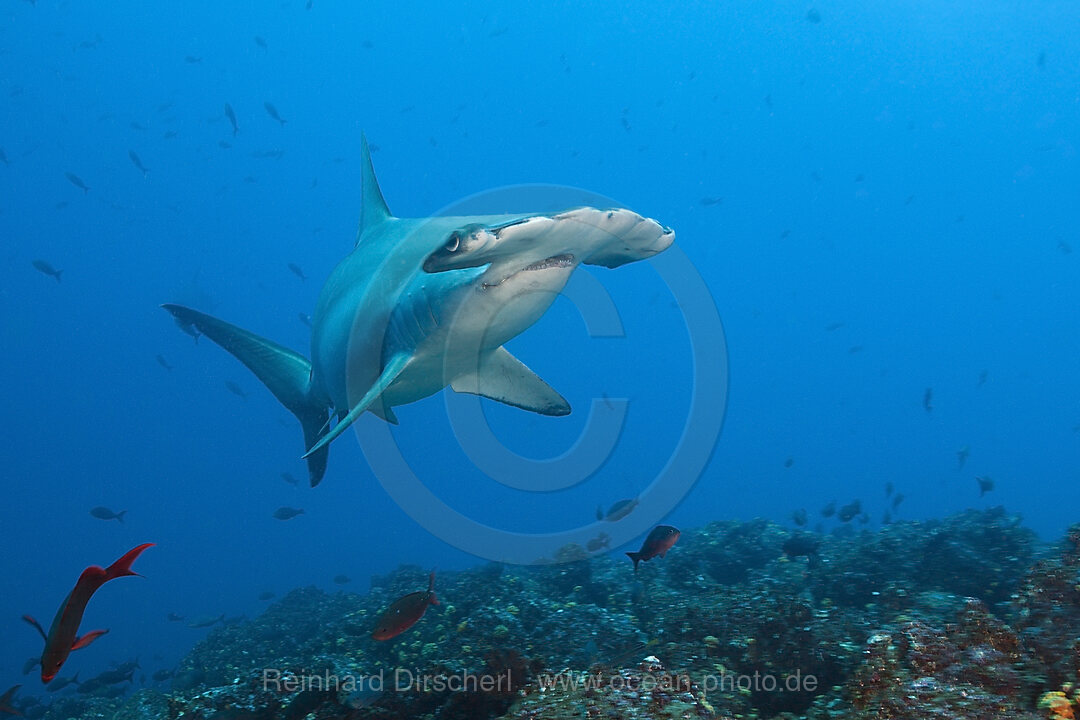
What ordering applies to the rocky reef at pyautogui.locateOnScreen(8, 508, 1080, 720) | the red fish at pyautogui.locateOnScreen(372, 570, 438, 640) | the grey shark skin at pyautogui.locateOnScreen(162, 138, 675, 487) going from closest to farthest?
1. the rocky reef at pyautogui.locateOnScreen(8, 508, 1080, 720)
2. the grey shark skin at pyautogui.locateOnScreen(162, 138, 675, 487)
3. the red fish at pyautogui.locateOnScreen(372, 570, 438, 640)

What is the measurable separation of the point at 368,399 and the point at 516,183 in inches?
2718

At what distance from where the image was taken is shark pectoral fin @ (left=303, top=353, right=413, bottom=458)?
11.9 feet

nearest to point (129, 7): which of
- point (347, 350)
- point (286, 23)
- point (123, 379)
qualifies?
point (286, 23)

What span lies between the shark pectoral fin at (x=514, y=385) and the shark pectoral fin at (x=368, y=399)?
1076 mm

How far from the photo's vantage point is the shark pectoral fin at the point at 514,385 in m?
5.18

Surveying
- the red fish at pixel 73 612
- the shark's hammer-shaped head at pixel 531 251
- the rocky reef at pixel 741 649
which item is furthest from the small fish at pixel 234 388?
the shark's hammer-shaped head at pixel 531 251

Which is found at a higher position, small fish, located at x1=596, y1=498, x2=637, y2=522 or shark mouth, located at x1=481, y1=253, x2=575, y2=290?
shark mouth, located at x1=481, y1=253, x2=575, y2=290

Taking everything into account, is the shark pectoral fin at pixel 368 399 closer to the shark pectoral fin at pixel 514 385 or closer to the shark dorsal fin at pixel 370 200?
the shark pectoral fin at pixel 514 385

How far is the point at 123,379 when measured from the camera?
85375 millimetres

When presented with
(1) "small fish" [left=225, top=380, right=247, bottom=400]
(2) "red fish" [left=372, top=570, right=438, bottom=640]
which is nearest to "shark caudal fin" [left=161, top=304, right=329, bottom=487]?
(2) "red fish" [left=372, top=570, right=438, bottom=640]

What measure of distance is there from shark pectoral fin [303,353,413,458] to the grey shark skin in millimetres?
12

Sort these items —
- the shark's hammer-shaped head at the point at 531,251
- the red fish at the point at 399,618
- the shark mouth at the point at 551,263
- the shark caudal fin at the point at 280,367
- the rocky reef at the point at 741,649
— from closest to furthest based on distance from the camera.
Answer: the rocky reef at the point at 741,649 < the shark's hammer-shaped head at the point at 531,251 < the shark mouth at the point at 551,263 < the red fish at the point at 399,618 < the shark caudal fin at the point at 280,367

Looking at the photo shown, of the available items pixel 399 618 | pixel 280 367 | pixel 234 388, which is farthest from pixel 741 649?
pixel 234 388

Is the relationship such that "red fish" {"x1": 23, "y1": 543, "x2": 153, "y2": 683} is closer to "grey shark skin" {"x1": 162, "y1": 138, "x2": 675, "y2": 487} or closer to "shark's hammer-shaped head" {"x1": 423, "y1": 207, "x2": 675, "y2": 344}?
"grey shark skin" {"x1": 162, "y1": 138, "x2": 675, "y2": 487}
